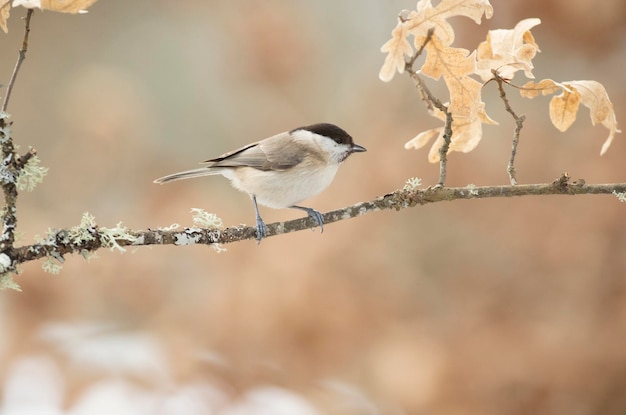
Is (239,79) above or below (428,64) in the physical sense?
above

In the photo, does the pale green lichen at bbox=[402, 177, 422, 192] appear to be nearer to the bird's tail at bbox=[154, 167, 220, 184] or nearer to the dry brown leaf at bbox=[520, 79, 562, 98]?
the dry brown leaf at bbox=[520, 79, 562, 98]

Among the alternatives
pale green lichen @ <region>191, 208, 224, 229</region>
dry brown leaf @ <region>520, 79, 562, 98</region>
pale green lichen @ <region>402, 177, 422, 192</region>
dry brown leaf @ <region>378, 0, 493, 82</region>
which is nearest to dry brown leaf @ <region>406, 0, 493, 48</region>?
dry brown leaf @ <region>378, 0, 493, 82</region>

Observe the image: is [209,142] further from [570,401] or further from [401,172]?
[570,401]

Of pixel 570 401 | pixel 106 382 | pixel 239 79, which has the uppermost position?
pixel 239 79

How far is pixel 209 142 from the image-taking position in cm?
236

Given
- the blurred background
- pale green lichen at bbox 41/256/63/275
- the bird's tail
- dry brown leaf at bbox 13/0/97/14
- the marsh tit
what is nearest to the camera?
dry brown leaf at bbox 13/0/97/14

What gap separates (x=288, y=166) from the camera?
137cm

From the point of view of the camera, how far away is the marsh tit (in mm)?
1353

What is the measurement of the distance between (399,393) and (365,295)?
338 mm

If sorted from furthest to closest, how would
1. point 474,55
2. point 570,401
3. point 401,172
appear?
point 401,172, point 570,401, point 474,55

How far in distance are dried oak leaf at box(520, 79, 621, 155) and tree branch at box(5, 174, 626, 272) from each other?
0.09m

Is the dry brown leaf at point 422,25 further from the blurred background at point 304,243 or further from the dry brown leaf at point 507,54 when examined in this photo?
the blurred background at point 304,243

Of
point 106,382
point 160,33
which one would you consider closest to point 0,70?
point 160,33

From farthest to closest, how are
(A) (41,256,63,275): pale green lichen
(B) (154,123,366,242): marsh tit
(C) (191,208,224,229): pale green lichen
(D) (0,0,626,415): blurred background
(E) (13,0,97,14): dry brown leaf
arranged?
(D) (0,0,626,415): blurred background, (B) (154,123,366,242): marsh tit, (C) (191,208,224,229): pale green lichen, (A) (41,256,63,275): pale green lichen, (E) (13,0,97,14): dry brown leaf
